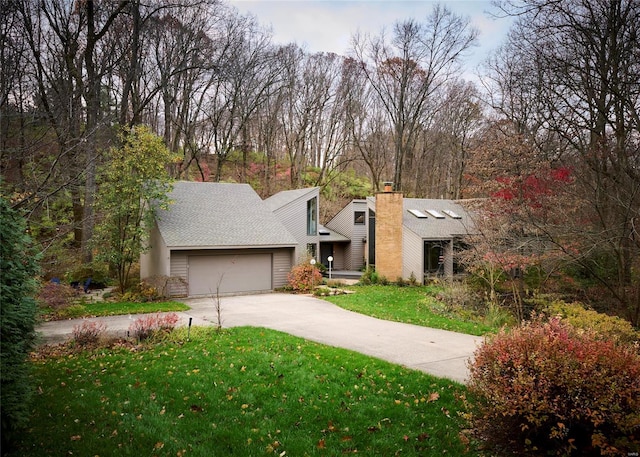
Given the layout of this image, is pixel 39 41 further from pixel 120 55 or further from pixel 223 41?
pixel 223 41

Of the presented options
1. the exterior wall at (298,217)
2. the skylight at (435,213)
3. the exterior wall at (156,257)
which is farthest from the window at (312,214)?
the exterior wall at (156,257)

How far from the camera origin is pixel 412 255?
2098cm

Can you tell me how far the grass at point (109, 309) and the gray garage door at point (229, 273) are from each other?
2.09 meters

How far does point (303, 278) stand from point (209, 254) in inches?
159

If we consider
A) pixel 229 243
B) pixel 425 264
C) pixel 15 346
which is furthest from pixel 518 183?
pixel 15 346

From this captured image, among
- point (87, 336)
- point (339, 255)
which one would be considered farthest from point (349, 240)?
point (87, 336)

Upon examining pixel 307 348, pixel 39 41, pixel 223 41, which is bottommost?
pixel 307 348

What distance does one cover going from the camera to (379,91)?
28062mm

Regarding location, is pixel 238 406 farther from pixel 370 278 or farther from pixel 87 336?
pixel 370 278

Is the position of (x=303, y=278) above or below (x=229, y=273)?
below

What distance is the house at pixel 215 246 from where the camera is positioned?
1664cm

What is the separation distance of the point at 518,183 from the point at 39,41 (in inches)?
806

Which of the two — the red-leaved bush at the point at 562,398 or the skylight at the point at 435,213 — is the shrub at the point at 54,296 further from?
the skylight at the point at 435,213

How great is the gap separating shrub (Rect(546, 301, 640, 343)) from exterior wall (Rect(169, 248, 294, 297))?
414 inches
